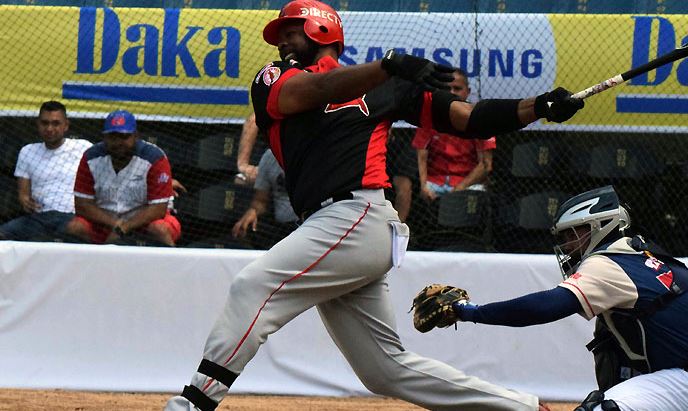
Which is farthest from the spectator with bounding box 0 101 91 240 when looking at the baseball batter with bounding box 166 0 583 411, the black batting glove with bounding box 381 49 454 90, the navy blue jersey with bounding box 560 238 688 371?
the navy blue jersey with bounding box 560 238 688 371

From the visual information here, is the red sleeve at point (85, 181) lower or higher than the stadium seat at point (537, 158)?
lower

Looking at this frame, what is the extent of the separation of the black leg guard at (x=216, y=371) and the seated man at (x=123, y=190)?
11.5 feet

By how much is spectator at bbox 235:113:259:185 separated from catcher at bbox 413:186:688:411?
3.63m

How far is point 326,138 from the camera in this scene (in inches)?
175

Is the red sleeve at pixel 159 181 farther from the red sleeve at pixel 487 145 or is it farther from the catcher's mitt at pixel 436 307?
the catcher's mitt at pixel 436 307

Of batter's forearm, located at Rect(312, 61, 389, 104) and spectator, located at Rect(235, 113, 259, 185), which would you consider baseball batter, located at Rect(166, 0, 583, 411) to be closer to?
batter's forearm, located at Rect(312, 61, 389, 104)

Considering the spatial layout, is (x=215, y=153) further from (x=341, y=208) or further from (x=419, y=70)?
(x=419, y=70)

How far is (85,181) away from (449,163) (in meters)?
2.48

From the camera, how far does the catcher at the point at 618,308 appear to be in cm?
416

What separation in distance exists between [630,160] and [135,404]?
365 centimetres

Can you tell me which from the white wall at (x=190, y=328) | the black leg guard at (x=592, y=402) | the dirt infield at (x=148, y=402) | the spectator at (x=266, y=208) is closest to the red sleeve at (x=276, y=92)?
the black leg guard at (x=592, y=402)

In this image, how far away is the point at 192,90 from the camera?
25.6 feet

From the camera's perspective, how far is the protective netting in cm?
764

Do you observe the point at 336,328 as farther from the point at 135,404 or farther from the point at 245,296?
the point at 135,404
